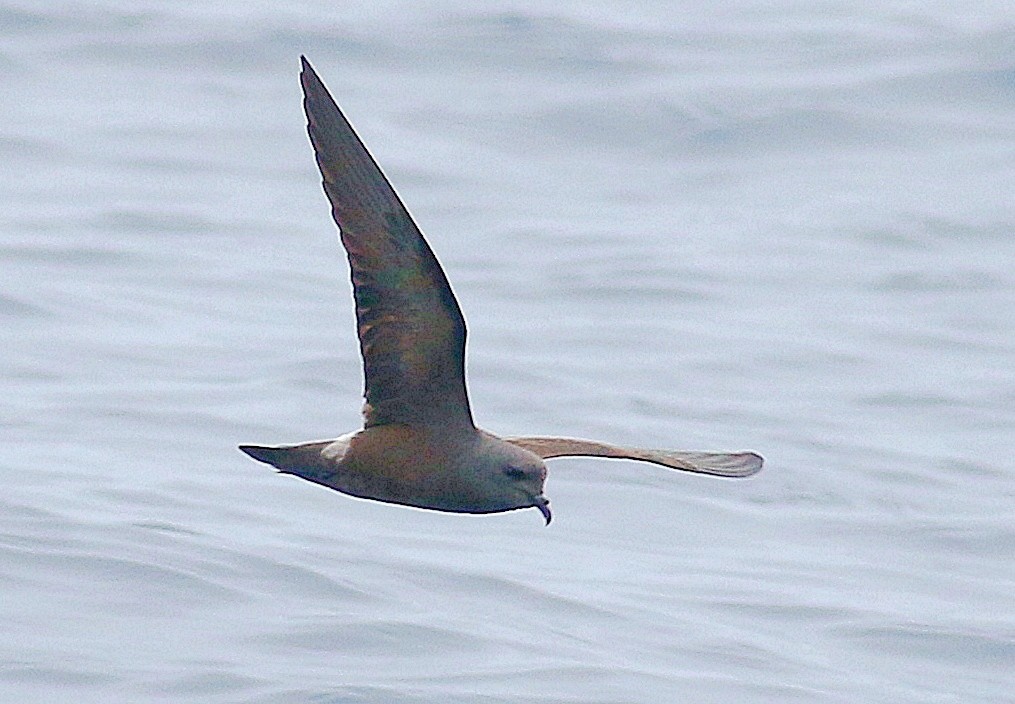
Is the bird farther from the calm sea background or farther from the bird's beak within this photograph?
the calm sea background

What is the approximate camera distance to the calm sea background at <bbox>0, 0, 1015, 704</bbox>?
37.0 ft

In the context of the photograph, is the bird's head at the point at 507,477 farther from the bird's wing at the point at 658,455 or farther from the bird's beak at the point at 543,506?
the bird's wing at the point at 658,455

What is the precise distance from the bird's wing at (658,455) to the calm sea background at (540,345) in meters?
1.84

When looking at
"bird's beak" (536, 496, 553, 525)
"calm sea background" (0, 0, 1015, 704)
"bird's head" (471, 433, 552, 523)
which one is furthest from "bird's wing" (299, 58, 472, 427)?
"calm sea background" (0, 0, 1015, 704)

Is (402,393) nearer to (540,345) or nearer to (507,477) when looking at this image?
(507,477)

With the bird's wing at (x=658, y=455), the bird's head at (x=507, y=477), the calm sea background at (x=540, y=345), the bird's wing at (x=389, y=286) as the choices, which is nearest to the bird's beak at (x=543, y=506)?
the bird's head at (x=507, y=477)

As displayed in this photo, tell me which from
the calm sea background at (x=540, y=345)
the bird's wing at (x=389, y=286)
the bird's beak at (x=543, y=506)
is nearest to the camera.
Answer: the bird's wing at (x=389, y=286)

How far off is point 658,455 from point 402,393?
1.40m

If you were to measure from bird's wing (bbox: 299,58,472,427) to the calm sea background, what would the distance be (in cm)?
297

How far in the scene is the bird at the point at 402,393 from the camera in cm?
718

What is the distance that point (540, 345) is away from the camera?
717 inches

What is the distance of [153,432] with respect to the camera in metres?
14.2

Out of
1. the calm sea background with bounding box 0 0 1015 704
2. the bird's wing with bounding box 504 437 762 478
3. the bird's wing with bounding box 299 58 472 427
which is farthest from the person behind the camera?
the calm sea background with bounding box 0 0 1015 704

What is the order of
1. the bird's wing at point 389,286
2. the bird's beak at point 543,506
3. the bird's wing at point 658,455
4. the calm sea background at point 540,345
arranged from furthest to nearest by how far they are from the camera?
1. the calm sea background at point 540,345
2. the bird's wing at point 658,455
3. the bird's beak at point 543,506
4. the bird's wing at point 389,286
